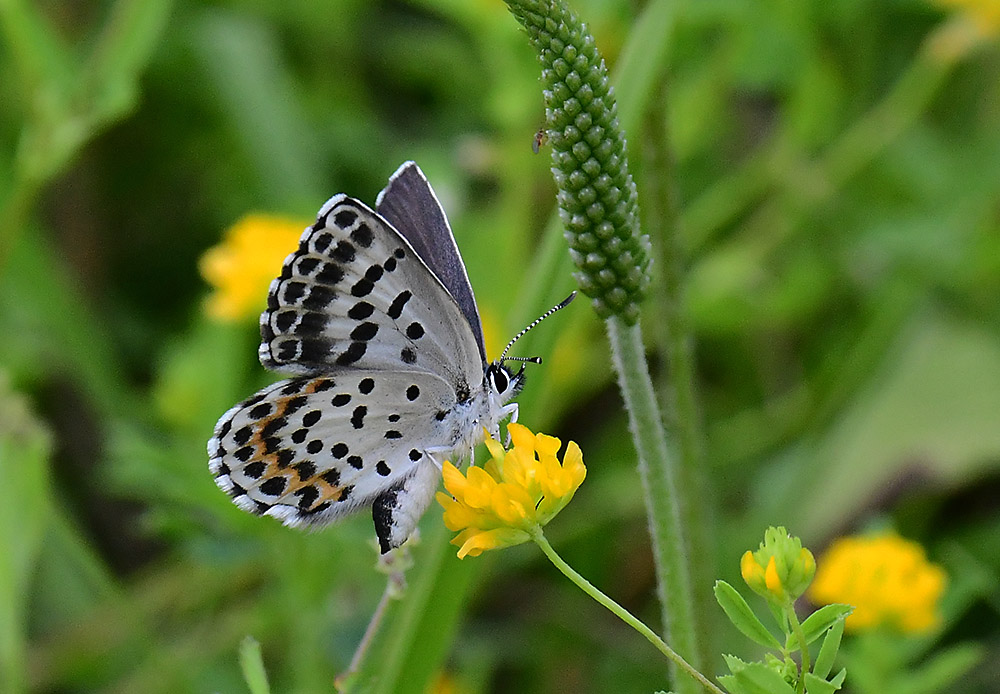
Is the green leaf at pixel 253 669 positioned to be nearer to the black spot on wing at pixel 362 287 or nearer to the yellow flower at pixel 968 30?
the black spot on wing at pixel 362 287

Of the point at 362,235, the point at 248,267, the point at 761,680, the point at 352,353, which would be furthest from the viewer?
the point at 248,267

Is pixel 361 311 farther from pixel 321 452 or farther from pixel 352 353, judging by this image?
pixel 321 452

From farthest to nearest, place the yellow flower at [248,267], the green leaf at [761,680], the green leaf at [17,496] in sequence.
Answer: the yellow flower at [248,267], the green leaf at [17,496], the green leaf at [761,680]

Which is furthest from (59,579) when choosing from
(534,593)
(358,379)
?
(358,379)

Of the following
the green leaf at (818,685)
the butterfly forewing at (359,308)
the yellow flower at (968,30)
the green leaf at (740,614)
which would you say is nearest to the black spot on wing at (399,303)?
the butterfly forewing at (359,308)

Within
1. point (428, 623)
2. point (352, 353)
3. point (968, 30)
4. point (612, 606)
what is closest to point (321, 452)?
point (352, 353)

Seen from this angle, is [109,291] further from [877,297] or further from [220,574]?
[877,297]
